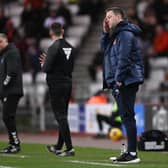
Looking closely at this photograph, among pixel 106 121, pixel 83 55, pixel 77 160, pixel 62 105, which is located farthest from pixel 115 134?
pixel 83 55

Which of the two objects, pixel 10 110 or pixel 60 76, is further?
pixel 10 110

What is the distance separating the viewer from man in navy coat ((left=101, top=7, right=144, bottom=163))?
1144 cm

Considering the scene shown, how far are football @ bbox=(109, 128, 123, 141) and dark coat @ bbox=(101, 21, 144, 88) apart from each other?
721 centimetres

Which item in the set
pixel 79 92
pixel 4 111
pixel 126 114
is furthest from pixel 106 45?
Result: pixel 79 92

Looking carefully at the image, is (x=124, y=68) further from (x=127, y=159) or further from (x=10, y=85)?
(x=10, y=85)

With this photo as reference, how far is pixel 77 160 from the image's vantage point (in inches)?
484

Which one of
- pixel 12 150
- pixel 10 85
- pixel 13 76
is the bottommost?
pixel 12 150

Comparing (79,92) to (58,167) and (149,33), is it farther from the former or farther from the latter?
(58,167)

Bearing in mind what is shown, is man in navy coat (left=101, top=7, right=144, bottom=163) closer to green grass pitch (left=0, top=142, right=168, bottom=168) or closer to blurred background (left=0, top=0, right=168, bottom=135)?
green grass pitch (left=0, top=142, right=168, bottom=168)

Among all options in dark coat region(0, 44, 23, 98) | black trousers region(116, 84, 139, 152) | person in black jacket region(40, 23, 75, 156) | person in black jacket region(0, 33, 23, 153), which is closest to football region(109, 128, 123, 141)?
person in black jacket region(0, 33, 23, 153)

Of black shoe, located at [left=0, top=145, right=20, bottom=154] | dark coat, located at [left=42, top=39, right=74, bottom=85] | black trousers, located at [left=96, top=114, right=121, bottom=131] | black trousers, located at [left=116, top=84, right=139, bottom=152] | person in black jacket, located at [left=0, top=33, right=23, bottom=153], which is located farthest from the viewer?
A: black trousers, located at [left=96, top=114, right=121, bottom=131]

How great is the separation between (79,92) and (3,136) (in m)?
3.06

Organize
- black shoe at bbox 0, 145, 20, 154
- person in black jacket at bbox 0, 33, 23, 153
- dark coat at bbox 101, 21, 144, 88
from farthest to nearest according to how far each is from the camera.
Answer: black shoe at bbox 0, 145, 20, 154 < person in black jacket at bbox 0, 33, 23, 153 < dark coat at bbox 101, 21, 144, 88

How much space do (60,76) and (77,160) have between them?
4.98 ft
